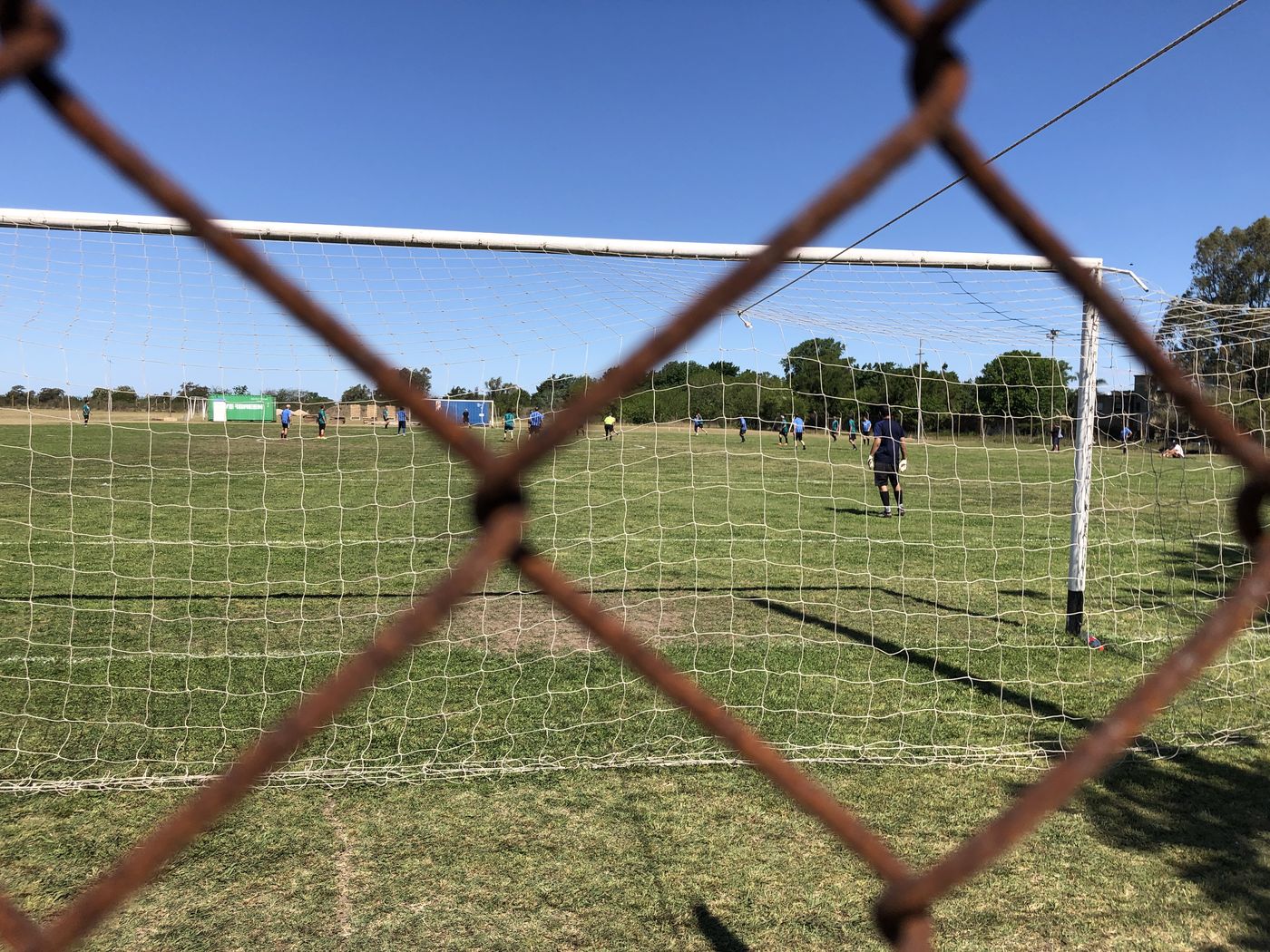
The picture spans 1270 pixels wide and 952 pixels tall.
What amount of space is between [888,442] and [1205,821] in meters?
9.32

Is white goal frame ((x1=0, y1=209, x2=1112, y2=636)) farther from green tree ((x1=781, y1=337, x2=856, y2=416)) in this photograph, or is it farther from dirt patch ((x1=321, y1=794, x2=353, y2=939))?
dirt patch ((x1=321, y1=794, x2=353, y2=939))

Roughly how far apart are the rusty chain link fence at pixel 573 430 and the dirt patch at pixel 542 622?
5889 millimetres

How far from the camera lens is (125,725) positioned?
4.93m

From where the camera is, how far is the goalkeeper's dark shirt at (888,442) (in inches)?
480

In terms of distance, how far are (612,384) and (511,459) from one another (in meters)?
0.09

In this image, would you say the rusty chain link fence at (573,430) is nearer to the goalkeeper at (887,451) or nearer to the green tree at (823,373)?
the green tree at (823,373)

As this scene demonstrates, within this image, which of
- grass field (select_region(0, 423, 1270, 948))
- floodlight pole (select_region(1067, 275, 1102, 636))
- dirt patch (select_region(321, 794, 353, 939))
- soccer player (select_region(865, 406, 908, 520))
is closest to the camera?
dirt patch (select_region(321, 794, 353, 939))

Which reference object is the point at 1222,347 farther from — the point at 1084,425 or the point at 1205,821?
the point at 1205,821

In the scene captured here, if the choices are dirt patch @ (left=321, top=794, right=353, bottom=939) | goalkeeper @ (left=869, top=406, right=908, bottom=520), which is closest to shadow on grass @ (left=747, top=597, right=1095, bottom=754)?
dirt patch @ (left=321, top=794, right=353, bottom=939)

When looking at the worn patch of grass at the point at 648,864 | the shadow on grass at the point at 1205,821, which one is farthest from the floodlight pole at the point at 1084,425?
the worn patch of grass at the point at 648,864

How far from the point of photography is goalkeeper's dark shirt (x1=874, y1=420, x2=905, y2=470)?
40.0ft

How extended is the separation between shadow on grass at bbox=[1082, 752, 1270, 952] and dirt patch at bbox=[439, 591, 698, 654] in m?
3.45

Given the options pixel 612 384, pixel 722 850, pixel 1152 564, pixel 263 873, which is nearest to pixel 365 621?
pixel 263 873

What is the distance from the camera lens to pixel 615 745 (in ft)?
15.5
